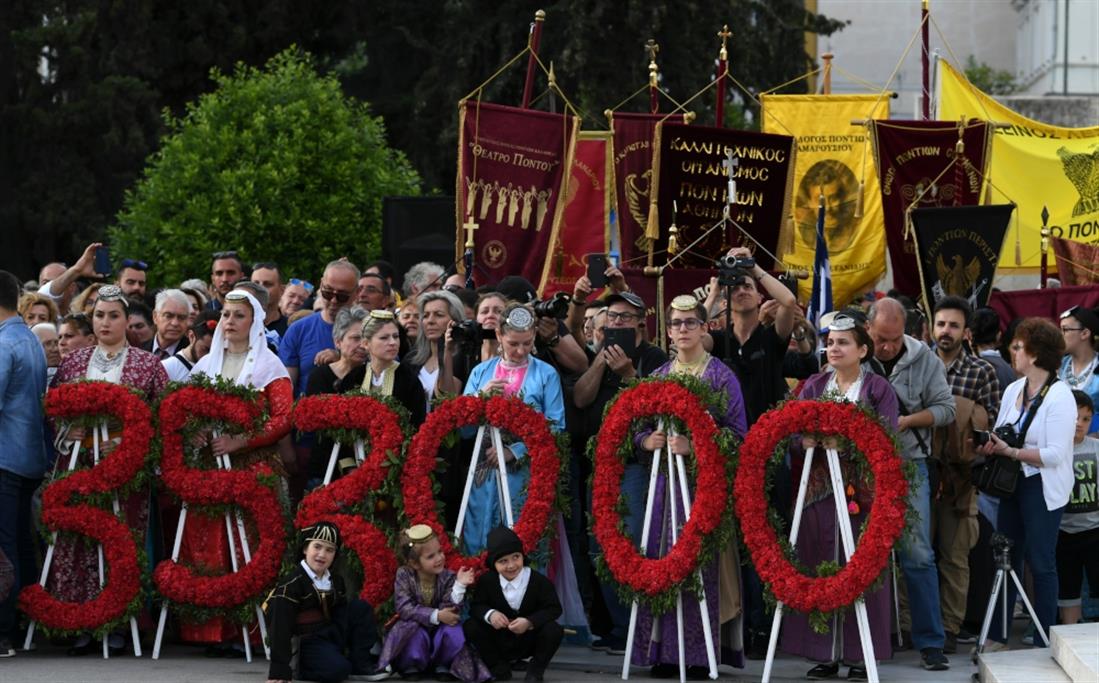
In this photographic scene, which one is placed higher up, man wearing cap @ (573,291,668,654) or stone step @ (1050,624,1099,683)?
man wearing cap @ (573,291,668,654)

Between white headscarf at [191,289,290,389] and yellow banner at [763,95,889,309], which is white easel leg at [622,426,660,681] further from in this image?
yellow banner at [763,95,889,309]

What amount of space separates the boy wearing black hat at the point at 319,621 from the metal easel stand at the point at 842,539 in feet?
6.91

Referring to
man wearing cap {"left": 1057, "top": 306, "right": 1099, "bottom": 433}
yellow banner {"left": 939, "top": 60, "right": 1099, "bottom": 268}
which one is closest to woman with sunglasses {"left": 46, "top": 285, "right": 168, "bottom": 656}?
man wearing cap {"left": 1057, "top": 306, "right": 1099, "bottom": 433}

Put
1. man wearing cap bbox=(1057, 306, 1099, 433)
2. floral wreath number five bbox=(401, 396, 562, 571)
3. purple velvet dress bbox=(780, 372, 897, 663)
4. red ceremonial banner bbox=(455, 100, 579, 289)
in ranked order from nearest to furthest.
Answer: purple velvet dress bbox=(780, 372, 897, 663), floral wreath number five bbox=(401, 396, 562, 571), man wearing cap bbox=(1057, 306, 1099, 433), red ceremonial banner bbox=(455, 100, 579, 289)

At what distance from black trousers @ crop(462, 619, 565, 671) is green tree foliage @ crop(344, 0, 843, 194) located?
16.6 metres

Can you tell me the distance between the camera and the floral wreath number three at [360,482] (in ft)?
34.7

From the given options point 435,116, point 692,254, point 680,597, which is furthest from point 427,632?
point 435,116

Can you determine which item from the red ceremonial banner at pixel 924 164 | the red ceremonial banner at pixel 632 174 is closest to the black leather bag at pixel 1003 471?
the red ceremonial banner at pixel 924 164

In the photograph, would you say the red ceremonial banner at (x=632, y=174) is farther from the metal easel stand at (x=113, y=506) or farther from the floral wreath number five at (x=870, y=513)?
the metal easel stand at (x=113, y=506)

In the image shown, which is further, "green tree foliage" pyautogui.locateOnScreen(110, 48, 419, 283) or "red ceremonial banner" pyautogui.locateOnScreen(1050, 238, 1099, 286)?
"green tree foliage" pyautogui.locateOnScreen(110, 48, 419, 283)

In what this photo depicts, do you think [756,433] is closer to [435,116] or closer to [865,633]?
[865,633]

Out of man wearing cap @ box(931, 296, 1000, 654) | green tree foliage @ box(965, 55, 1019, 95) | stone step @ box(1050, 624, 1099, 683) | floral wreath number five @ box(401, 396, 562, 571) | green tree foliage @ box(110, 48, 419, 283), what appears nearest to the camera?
stone step @ box(1050, 624, 1099, 683)

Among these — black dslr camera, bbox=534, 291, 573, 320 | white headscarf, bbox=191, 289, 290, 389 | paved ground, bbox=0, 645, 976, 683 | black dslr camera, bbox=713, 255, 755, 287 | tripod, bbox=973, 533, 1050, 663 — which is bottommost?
paved ground, bbox=0, 645, 976, 683

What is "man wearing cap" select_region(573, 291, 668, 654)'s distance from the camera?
36.1ft
